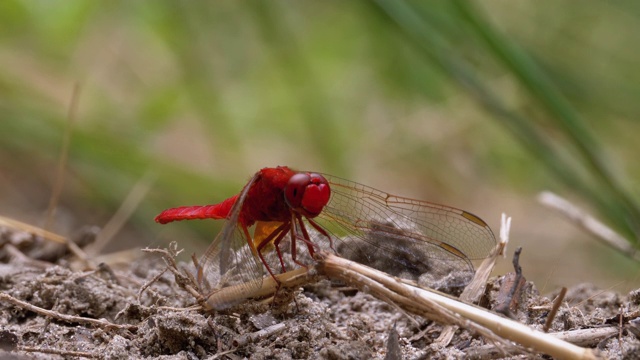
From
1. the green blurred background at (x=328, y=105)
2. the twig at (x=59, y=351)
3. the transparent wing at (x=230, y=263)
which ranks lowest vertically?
the twig at (x=59, y=351)

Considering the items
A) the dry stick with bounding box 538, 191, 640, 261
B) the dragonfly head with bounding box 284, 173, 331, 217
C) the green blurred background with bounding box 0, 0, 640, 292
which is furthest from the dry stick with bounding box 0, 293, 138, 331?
the green blurred background with bounding box 0, 0, 640, 292

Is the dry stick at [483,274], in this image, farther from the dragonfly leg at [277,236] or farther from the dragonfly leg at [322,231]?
the dragonfly leg at [277,236]

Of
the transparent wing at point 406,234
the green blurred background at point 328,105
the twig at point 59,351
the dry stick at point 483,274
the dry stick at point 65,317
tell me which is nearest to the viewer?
the twig at point 59,351

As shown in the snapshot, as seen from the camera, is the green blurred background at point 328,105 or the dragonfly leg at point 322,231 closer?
the dragonfly leg at point 322,231

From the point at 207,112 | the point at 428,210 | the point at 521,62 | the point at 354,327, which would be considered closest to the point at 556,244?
the point at 521,62

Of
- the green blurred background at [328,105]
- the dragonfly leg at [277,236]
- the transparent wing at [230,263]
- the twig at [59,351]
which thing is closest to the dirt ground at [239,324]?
the twig at [59,351]

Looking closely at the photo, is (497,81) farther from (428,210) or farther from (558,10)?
(428,210)

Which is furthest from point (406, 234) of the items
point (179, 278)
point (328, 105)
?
point (328, 105)
